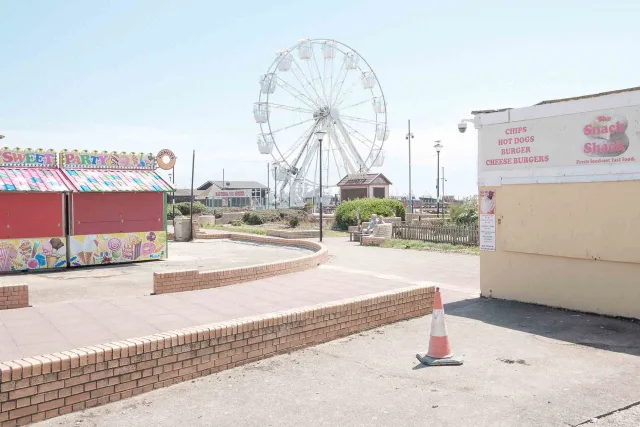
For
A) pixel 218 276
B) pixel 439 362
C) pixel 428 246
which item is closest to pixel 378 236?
pixel 428 246

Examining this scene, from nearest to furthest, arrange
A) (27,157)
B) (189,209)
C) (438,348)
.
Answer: (438,348) → (27,157) → (189,209)

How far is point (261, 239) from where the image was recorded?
2284 cm

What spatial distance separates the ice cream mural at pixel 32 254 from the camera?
47.0 ft

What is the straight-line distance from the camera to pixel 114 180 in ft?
54.4

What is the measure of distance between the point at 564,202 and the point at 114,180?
12385mm

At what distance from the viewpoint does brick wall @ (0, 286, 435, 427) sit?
4629 mm

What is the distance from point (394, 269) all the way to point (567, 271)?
5.89 meters

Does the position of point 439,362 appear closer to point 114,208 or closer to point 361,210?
point 114,208

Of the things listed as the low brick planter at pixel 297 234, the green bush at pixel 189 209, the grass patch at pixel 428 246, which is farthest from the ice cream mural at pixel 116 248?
the green bush at pixel 189 209

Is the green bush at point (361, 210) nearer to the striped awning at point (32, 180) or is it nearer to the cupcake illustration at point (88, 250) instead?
the cupcake illustration at point (88, 250)

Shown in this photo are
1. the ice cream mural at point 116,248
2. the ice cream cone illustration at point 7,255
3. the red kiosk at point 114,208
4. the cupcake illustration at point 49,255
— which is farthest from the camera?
the red kiosk at point 114,208

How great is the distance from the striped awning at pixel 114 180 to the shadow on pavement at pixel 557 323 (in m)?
10.3

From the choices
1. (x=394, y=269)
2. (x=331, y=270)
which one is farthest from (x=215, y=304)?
(x=394, y=269)

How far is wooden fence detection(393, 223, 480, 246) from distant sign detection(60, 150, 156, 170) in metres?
10.8
